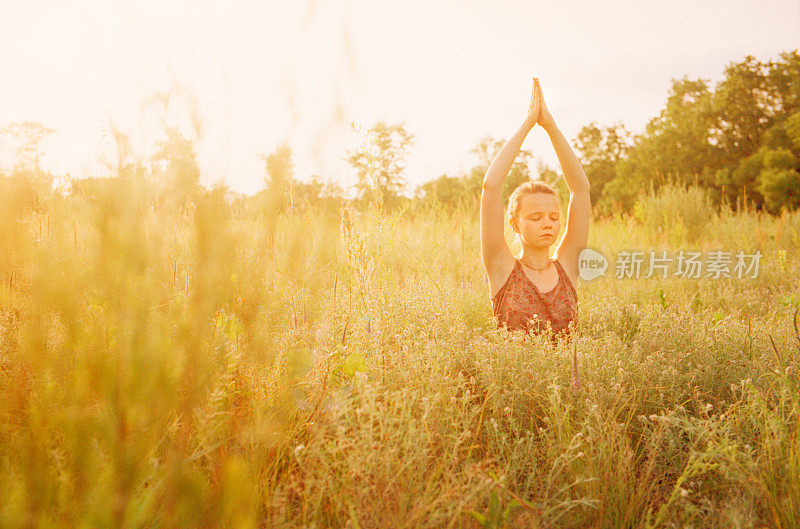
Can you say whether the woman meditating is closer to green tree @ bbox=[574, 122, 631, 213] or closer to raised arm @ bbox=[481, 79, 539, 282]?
raised arm @ bbox=[481, 79, 539, 282]

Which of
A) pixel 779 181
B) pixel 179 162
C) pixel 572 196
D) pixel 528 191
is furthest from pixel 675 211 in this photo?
pixel 779 181

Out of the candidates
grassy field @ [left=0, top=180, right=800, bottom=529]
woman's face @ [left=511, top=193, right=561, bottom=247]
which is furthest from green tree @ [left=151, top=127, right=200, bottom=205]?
woman's face @ [left=511, top=193, right=561, bottom=247]

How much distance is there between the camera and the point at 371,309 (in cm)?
249

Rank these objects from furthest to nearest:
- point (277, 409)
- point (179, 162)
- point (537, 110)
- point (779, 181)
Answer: point (779, 181) < point (537, 110) < point (277, 409) < point (179, 162)

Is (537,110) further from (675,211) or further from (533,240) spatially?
(675,211)

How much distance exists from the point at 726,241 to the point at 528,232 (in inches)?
255

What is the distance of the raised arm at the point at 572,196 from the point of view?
9.43 feet

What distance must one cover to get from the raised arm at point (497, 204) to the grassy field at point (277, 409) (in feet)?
1.90

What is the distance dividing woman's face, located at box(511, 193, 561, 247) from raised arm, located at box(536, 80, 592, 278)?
149 mm

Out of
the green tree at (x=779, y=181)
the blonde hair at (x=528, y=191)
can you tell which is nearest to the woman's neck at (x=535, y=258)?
the blonde hair at (x=528, y=191)

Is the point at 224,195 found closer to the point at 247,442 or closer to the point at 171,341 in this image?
the point at 171,341

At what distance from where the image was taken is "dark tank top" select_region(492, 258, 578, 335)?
2.76 meters

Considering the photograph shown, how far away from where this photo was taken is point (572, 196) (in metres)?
3.02

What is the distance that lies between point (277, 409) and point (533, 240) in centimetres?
168
